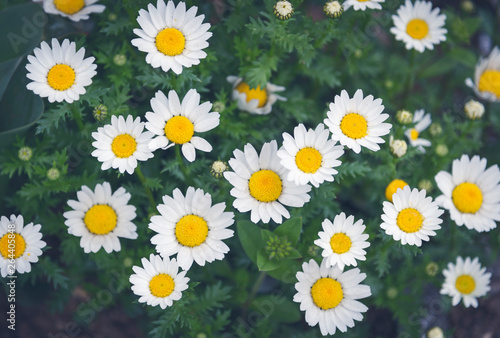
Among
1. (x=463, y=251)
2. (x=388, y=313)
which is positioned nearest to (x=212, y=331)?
(x=388, y=313)

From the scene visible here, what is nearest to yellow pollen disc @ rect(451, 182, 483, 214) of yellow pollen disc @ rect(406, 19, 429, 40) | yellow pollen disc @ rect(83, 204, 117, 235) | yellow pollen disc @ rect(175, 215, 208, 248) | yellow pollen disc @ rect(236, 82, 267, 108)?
yellow pollen disc @ rect(406, 19, 429, 40)

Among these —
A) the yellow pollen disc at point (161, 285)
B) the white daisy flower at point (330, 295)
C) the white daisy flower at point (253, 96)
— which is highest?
the white daisy flower at point (253, 96)

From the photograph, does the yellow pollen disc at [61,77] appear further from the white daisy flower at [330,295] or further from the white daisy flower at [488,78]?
the white daisy flower at [488,78]

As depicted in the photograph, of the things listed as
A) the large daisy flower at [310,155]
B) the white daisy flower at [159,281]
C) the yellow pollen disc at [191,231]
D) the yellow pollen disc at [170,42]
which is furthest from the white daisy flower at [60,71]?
the large daisy flower at [310,155]

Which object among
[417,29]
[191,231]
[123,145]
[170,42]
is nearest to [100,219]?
[123,145]

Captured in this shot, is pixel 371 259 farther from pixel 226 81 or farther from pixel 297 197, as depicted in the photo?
pixel 226 81

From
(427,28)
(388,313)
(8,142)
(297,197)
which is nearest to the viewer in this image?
(297,197)
